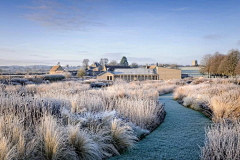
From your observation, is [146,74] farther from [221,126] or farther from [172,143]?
[221,126]

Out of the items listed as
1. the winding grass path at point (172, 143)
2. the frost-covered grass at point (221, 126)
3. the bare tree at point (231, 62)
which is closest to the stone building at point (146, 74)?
the bare tree at point (231, 62)

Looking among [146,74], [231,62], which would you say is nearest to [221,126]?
[231,62]

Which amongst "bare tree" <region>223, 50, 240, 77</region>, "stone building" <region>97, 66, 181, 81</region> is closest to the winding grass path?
"bare tree" <region>223, 50, 240, 77</region>

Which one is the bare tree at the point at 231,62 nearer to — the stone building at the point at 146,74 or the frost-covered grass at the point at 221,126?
the stone building at the point at 146,74

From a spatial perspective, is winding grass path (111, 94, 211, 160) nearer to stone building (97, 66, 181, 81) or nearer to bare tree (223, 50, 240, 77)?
bare tree (223, 50, 240, 77)

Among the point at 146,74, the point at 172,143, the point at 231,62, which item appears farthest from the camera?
the point at 146,74

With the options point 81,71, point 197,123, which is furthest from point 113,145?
point 81,71

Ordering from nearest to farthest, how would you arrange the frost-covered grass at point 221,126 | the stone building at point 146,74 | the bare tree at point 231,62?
the frost-covered grass at point 221,126, the bare tree at point 231,62, the stone building at point 146,74

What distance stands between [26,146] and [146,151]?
2.41m

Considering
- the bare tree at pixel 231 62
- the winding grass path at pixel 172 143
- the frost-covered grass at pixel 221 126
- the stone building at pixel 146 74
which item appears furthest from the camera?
the stone building at pixel 146 74

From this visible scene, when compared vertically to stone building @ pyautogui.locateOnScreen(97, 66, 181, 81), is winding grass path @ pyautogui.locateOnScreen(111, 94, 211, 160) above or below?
below

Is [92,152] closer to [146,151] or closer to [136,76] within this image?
[146,151]

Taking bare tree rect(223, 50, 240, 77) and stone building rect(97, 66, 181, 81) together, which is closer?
bare tree rect(223, 50, 240, 77)

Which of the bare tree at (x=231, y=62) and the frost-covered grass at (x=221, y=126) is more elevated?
the bare tree at (x=231, y=62)
